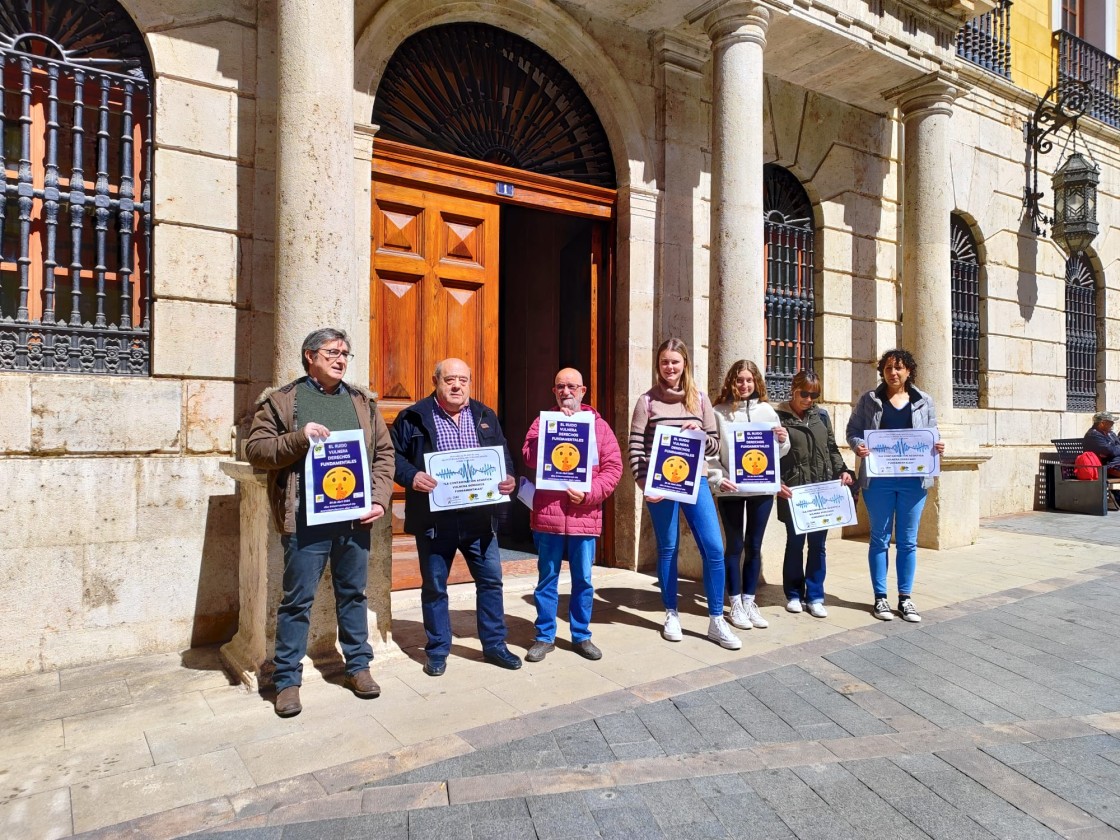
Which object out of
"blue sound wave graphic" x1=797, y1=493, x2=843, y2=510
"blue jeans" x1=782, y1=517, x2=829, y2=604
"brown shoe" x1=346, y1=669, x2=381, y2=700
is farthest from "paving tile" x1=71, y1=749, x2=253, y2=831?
"blue jeans" x1=782, y1=517, x2=829, y2=604

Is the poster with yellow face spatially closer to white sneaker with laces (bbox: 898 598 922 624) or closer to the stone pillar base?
the stone pillar base

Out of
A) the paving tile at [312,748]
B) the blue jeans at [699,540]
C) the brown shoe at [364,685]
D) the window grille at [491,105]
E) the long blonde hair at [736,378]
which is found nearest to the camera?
the paving tile at [312,748]

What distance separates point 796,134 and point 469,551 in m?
6.53

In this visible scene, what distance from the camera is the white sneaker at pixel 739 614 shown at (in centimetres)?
504

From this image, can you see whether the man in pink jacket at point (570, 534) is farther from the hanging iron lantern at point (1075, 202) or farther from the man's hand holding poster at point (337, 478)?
the hanging iron lantern at point (1075, 202)

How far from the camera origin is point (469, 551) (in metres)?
4.31

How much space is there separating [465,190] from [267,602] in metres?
3.69

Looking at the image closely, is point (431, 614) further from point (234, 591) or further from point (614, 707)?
point (234, 591)

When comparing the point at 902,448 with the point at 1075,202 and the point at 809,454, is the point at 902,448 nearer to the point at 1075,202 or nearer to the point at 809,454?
the point at 809,454

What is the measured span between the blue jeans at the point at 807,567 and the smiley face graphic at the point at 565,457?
1930 mm

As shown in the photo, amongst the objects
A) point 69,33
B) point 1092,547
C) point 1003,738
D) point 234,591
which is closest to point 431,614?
point 234,591

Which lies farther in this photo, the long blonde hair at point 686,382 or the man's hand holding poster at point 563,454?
the long blonde hair at point 686,382

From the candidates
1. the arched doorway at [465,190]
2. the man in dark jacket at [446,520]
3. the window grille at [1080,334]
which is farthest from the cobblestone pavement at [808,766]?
the window grille at [1080,334]

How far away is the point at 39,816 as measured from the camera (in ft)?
8.93
